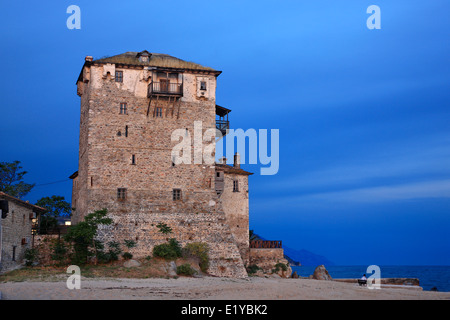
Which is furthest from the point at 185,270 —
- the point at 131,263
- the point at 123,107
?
the point at 123,107

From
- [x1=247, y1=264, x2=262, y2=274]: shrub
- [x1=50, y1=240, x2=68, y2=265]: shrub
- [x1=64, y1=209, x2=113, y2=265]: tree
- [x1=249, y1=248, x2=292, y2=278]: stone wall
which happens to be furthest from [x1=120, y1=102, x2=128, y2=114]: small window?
[x1=247, y1=264, x2=262, y2=274]: shrub

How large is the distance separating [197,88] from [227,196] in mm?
11209

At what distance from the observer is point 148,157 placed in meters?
40.8

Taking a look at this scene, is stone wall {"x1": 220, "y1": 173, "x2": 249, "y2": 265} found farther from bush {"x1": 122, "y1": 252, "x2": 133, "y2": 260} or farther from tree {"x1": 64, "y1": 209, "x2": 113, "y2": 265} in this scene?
tree {"x1": 64, "y1": 209, "x2": 113, "y2": 265}

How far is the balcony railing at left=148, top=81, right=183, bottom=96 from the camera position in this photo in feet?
133

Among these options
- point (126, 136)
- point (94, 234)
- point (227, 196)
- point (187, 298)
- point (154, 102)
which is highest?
point (154, 102)

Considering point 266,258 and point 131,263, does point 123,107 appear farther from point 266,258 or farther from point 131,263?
point 266,258

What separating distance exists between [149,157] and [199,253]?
8509 mm

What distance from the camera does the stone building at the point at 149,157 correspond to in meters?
39.5

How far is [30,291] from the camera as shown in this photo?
23.4 metres

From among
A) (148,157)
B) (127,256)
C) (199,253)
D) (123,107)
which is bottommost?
(127,256)

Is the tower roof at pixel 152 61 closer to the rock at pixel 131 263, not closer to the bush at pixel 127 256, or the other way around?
the bush at pixel 127 256
